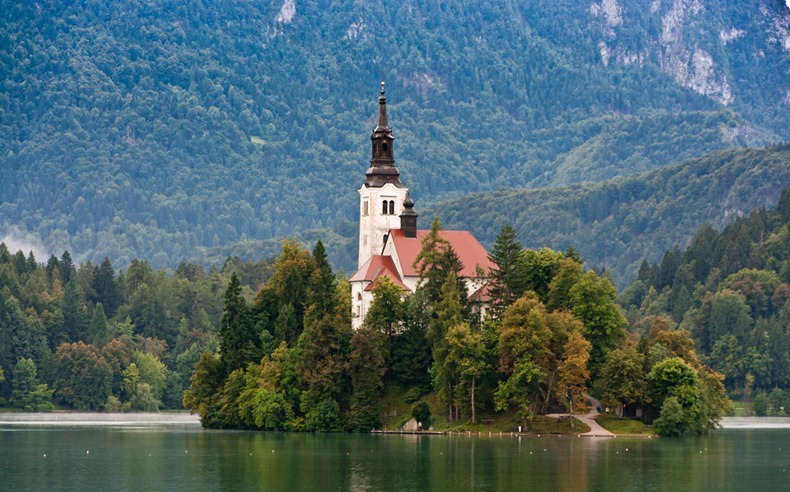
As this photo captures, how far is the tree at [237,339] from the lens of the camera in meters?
141

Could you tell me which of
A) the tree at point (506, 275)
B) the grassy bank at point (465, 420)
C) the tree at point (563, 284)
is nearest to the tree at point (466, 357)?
the grassy bank at point (465, 420)

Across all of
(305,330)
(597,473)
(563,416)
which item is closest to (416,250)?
(305,330)

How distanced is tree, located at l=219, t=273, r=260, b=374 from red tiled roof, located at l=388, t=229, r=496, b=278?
14379mm

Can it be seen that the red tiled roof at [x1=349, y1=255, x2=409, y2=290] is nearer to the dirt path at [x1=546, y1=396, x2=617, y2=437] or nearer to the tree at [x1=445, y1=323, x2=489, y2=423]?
the tree at [x1=445, y1=323, x2=489, y2=423]

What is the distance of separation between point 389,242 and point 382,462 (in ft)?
156

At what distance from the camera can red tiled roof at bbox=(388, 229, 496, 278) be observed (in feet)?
465

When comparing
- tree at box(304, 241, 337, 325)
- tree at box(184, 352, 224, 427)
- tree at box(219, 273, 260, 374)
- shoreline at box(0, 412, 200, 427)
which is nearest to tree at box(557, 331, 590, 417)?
tree at box(304, 241, 337, 325)

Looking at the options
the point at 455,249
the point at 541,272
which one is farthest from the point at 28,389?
the point at 541,272

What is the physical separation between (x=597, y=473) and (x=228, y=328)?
5620 cm

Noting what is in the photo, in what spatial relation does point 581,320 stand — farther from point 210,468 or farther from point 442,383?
point 210,468

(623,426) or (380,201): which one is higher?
(380,201)

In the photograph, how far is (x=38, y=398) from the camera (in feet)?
621

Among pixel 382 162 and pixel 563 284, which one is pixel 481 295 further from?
pixel 382 162

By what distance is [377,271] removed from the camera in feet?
468
